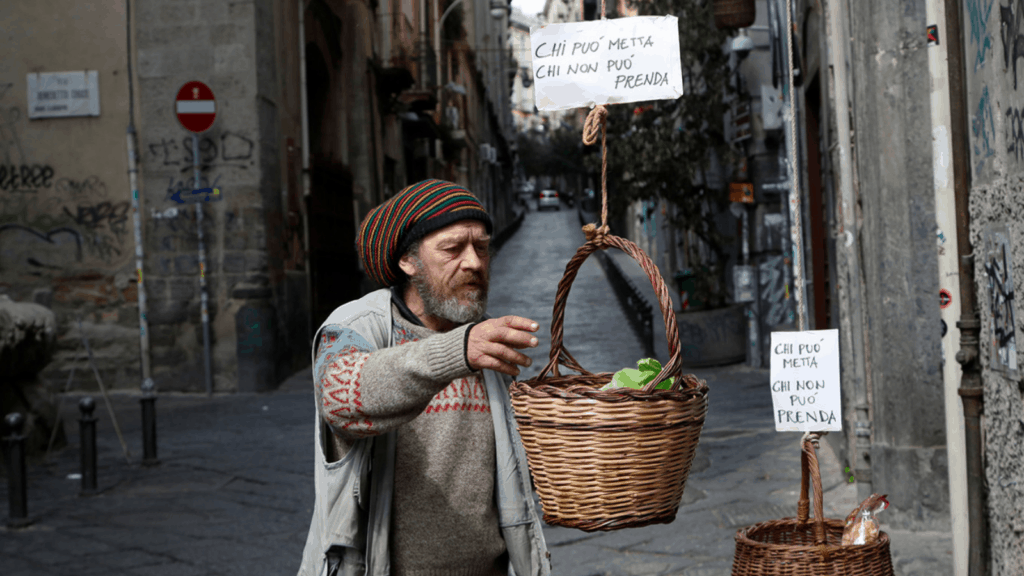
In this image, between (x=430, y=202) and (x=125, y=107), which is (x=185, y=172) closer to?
(x=125, y=107)

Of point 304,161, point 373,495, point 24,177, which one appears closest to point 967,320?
point 373,495

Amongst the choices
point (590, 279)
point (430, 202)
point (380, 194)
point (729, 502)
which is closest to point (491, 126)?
point (590, 279)

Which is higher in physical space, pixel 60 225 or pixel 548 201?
pixel 548 201

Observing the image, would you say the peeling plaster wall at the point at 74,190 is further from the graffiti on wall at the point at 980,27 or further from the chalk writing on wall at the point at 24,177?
the graffiti on wall at the point at 980,27

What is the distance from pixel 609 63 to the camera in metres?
2.20

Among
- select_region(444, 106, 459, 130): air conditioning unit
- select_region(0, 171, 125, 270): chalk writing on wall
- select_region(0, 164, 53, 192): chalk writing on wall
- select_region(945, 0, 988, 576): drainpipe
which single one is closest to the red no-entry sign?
select_region(0, 171, 125, 270): chalk writing on wall

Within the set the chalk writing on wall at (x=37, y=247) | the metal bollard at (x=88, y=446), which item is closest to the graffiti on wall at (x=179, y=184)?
the chalk writing on wall at (x=37, y=247)

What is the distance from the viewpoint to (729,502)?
227 inches

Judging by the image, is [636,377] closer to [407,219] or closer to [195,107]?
[407,219]

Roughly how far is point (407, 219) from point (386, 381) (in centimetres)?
51

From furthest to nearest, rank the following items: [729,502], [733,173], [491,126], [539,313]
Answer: [491,126] → [539,313] → [733,173] → [729,502]

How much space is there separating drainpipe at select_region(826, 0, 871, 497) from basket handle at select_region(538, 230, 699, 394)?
12.4 feet

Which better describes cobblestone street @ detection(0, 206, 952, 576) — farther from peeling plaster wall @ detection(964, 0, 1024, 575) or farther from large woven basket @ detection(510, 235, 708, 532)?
large woven basket @ detection(510, 235, 708, 532)

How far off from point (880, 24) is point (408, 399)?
155 inches
